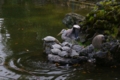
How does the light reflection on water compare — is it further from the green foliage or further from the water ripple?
the green foliage

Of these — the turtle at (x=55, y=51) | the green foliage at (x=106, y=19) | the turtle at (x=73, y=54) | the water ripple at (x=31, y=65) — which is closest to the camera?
the water ripple at (x=31, y=65)

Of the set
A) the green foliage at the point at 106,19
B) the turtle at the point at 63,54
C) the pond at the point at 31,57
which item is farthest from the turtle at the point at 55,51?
the green foliage at the point at 106,19

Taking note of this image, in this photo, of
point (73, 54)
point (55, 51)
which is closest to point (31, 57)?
point (55, 51)

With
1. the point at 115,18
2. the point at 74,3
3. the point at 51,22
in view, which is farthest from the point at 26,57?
the point at 74,3

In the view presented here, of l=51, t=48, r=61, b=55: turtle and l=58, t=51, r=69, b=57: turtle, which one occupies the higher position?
l=51, t=48, r=61, b=55: turtle

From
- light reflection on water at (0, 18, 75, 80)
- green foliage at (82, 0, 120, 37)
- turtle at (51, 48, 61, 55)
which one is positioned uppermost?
green foliage at (82, 0, 120, 37)

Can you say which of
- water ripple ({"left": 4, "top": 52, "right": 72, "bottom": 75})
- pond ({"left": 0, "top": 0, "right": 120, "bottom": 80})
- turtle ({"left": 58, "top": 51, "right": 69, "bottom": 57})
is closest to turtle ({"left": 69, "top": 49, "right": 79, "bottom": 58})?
turtle ({"left": 58, "top": 51, "right": 69, "bottom": 57})

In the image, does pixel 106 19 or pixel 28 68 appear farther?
pixel 106 19

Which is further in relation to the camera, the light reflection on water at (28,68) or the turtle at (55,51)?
the turtle at (55,51)

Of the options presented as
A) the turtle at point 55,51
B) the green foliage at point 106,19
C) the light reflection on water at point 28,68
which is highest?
the green foliage at point 106,19

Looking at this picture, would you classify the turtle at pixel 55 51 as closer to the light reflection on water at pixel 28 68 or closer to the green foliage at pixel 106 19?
the light reflection on water at pixel 28 68

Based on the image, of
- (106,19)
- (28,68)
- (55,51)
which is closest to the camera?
(28,68)

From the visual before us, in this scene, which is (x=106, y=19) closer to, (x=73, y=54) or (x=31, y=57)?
(x=73, y=54)

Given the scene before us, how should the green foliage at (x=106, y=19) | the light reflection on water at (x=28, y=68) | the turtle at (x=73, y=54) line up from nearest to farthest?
the light reflection on water at (x=28, y=68) < the turtle at (x=73, y=54) < the green foliage at (x=106, y=19)
